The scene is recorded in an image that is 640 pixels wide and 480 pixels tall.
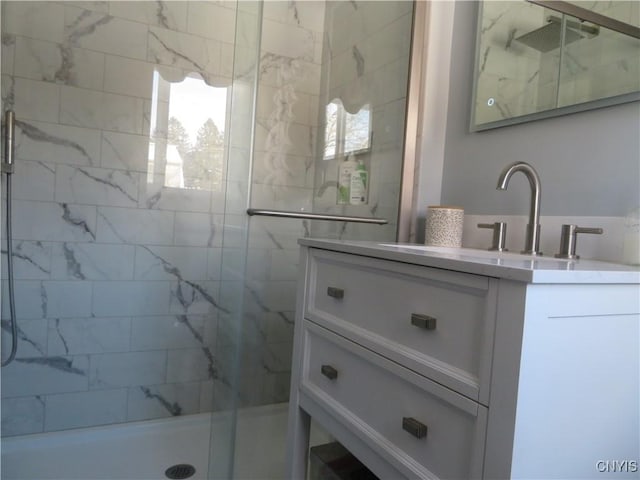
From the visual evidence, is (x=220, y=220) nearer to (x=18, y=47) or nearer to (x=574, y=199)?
(x=18, y=47)

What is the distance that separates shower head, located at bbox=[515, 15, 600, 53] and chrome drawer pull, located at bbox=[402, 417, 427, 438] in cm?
108

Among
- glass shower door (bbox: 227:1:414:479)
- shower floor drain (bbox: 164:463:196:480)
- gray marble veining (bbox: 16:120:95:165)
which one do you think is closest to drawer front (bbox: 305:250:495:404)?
glass shower door (bbox: 227:1:414:479)

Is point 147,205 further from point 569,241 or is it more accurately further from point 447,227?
point 569,241

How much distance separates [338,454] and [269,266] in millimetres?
744

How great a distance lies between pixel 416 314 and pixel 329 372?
365 mm

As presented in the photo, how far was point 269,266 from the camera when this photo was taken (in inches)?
71.2

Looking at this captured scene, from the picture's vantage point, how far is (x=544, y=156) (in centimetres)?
129

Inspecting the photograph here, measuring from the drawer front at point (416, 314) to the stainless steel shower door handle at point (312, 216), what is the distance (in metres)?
0.45

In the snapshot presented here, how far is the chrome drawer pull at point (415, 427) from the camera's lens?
2.77 feet

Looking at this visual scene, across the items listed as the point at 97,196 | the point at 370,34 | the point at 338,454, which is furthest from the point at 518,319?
the point at 97,196

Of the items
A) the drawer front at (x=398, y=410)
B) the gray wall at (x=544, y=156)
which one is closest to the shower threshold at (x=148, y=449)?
the drawer front at (x=398, y=410)

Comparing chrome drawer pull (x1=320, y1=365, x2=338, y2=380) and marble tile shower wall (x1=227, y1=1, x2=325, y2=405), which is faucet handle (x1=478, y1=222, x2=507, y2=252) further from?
marble tile shower wall (x1=227, y1=1, x2=325, y2=405)

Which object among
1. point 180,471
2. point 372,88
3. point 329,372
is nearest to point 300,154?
point 372,88

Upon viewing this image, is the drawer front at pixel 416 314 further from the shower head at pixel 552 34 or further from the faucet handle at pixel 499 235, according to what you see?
the shower head at pixel 552 34
